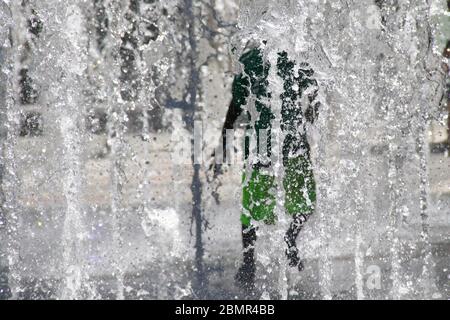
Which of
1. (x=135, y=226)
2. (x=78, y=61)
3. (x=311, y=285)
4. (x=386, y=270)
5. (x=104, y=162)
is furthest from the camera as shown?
(x=104, y=162)

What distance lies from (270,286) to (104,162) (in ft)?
12.5

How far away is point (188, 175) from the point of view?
6277 millimetres

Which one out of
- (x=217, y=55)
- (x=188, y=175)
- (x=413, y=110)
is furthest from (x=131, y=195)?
(x=413, y=110)

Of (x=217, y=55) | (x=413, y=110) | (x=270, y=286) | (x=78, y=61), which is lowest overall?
(x=270, y=286)

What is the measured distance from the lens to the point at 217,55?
6.76 metres

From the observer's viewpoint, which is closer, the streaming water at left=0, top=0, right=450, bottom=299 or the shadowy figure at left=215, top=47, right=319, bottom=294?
the shadowy figure at left=215, top=47, right=319, bottom=294

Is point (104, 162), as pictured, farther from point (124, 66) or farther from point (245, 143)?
point (245, 143)

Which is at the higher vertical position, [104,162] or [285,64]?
[285,64]

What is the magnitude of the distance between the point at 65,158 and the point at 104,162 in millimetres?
2810

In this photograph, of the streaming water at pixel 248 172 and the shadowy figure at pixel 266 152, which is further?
the streaming water at pixel 248 172

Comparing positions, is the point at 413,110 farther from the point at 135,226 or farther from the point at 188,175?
the point at 188,175

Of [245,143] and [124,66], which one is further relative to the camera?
[124,66]

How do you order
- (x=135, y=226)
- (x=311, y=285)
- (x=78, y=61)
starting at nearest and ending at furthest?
(x=311, y=285)
(x=78, y=61)
(x=135, y=226)

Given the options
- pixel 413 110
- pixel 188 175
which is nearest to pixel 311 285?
pixel 413 110
